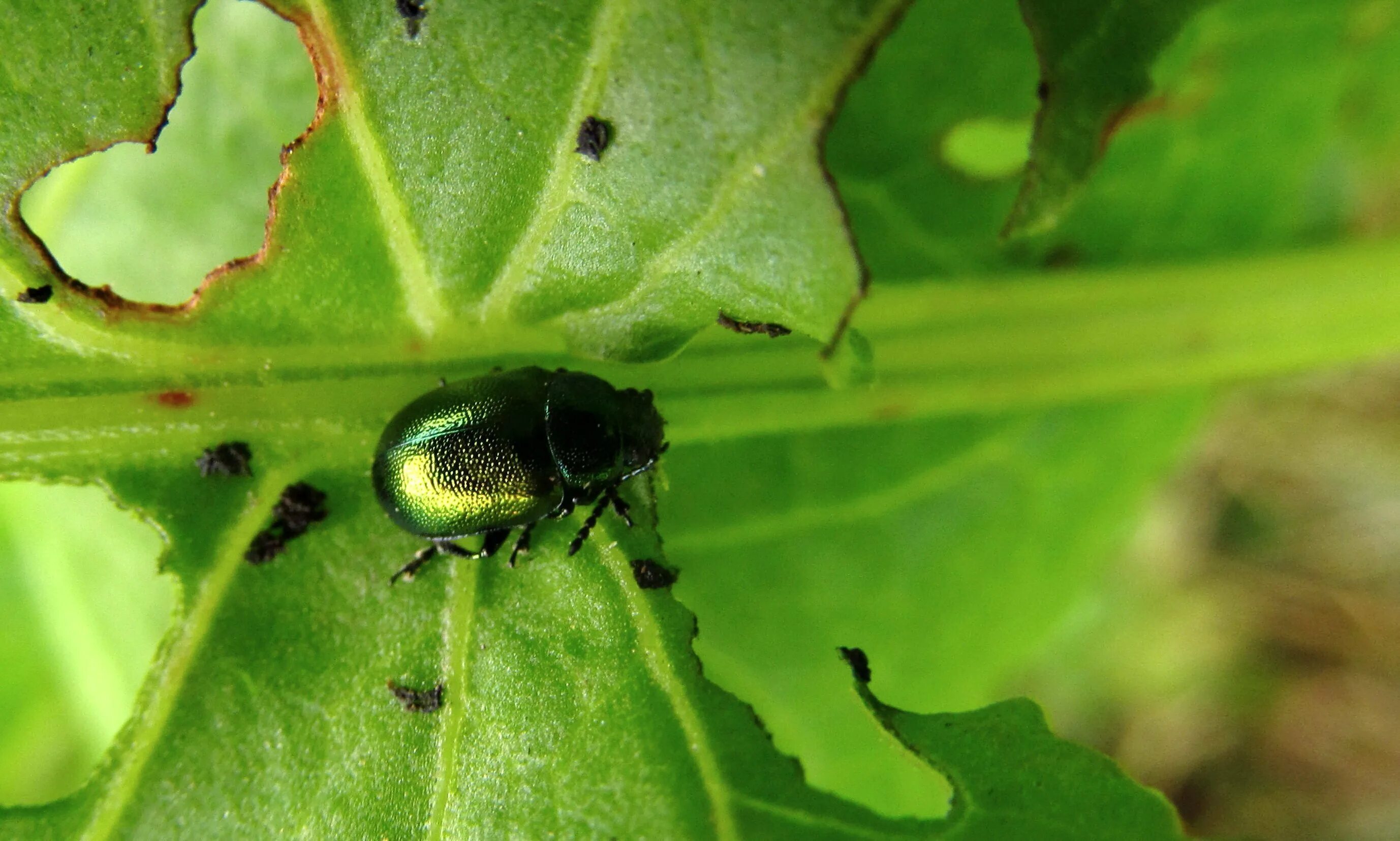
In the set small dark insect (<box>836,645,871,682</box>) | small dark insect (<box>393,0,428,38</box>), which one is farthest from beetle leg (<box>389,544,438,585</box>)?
small dark insect (<box>393,0,428,38</box>)

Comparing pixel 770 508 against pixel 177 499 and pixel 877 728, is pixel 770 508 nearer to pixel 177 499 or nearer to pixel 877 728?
pixel 877 728

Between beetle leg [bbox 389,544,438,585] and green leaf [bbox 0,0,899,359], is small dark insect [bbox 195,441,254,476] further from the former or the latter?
beetle leg [bbox 389,544,438,585]

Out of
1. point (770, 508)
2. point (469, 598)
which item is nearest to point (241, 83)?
point (469, 598)

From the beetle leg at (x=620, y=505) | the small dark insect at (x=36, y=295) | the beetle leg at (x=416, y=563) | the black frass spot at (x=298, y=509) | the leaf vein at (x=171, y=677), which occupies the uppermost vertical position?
the small dark insect at (x=36, y=295)

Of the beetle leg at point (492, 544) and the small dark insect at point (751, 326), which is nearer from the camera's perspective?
the small dark insect at point (751, 326)

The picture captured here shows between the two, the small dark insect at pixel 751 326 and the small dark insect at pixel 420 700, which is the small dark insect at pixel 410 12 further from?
the small dark insect at pixel 420 700

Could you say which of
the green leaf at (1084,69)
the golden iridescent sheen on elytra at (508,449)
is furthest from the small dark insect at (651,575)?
the green leaf at (1084,69)

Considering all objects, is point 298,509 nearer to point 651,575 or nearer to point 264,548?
point 264,548
